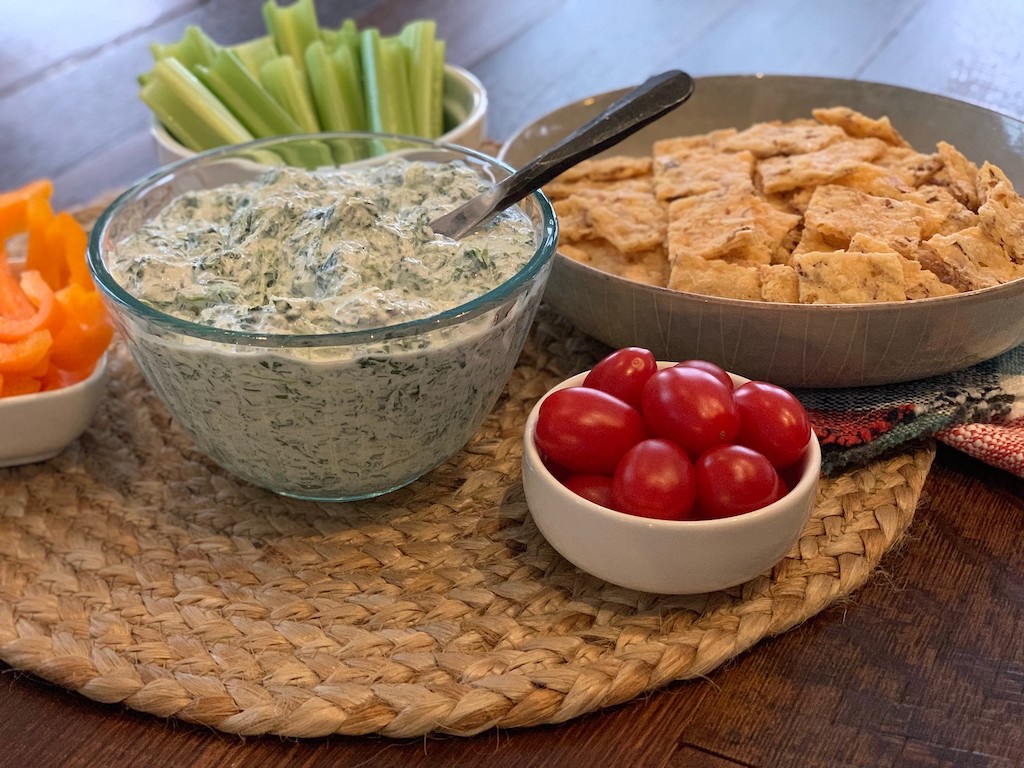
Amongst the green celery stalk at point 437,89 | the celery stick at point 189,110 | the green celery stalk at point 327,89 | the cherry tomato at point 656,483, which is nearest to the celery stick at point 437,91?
the green celery stalk at point 437,89

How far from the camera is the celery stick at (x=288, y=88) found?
8.50ft

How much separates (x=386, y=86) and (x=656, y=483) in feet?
5.02

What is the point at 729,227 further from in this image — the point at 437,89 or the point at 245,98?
the point at 245,98

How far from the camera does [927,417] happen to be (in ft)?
5.65

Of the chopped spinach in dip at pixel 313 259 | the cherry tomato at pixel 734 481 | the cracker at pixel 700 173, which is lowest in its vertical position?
the cracker at pixel 700 173

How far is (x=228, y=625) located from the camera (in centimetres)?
155

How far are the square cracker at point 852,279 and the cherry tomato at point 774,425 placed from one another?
298 millimetres

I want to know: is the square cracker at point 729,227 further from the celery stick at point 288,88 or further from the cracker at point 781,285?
the celery stick at point 288,88

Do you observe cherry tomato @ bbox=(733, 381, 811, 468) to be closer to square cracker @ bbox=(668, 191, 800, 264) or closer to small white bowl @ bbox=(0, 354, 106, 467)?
square cracker @ bbox=(668, 191, 800, 264)

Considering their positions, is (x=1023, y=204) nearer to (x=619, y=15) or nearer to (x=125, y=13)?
(x=619, y=15)

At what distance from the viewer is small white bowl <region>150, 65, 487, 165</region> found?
8.12 ft

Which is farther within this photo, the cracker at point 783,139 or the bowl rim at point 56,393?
the cracker at point 783,139

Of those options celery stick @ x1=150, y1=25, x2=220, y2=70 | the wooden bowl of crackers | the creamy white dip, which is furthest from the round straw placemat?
celery stick @ x1=150, y1=25, x2=220, y2=70

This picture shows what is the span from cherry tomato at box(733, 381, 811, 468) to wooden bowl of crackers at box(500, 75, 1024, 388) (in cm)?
23
